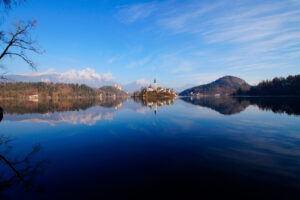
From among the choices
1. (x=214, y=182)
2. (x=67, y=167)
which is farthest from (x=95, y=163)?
(x=214, y=182)

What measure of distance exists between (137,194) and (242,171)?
6.19 meters

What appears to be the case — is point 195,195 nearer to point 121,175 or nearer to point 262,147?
point 121,175

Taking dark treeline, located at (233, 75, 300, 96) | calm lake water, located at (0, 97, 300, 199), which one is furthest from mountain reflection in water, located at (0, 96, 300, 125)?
dark treeline, located at (233, 75, 300, 96)

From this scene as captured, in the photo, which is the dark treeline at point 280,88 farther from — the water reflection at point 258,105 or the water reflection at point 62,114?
the water reflection at point 62,114

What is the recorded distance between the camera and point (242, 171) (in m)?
8.17

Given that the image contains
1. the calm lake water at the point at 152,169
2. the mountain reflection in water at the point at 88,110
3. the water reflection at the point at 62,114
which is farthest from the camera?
the mountain reflection in water at the point at 88,110

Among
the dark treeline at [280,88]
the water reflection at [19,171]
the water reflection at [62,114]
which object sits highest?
the dark treeline at [280,88]

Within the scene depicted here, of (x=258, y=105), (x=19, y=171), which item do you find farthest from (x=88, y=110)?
(x=258, y=105)

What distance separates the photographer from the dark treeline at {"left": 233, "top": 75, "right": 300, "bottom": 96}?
150000 mm

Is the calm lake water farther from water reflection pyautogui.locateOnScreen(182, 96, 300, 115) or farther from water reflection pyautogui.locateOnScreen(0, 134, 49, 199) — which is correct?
water reflection pyautogui.locateOnScreen(182, 96, 300, 115)

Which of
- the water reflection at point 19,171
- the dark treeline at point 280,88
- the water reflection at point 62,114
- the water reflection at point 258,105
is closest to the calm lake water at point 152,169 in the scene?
the water reflection at point 19,171

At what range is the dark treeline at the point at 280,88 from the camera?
150 m

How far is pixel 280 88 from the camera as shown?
167 m

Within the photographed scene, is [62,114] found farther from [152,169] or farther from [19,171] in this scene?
[152,169]
